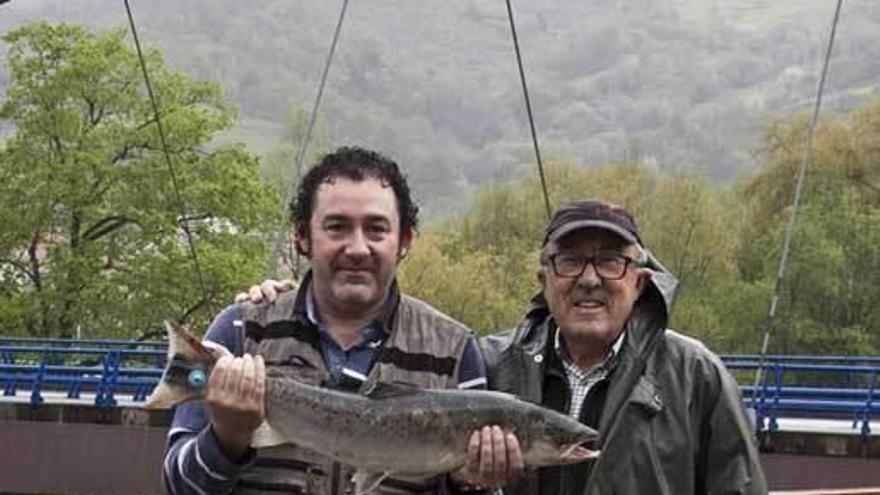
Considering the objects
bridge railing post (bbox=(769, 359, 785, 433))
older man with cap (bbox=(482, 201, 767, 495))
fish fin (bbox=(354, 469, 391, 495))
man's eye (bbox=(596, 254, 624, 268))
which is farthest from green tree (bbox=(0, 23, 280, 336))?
fish fin (bbox=(354, 469, 391, 495))

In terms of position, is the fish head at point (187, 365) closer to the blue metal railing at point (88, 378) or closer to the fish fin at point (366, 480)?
the fish fin at point (366, 480)

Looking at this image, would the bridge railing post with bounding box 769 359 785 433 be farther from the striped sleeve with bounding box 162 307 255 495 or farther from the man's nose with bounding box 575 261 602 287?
the striped sleeve with bounding box 162 307 255 495

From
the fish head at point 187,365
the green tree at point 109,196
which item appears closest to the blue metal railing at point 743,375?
the green tree at point 109,196

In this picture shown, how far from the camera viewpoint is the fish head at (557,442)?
12.8 feet

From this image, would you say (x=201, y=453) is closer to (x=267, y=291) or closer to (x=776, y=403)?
(x=267, y=291)

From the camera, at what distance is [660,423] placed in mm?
4152

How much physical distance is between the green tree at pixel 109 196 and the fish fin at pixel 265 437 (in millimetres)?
29455

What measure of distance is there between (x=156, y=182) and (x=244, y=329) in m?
31.7

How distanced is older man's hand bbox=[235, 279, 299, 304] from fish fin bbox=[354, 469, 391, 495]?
507 mm

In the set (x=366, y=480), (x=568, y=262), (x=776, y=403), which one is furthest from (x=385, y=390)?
(x=776, y=403)

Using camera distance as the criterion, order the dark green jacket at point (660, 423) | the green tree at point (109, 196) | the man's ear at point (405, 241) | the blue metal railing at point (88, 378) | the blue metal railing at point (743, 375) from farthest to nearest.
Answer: the green tree at point (109, 196), the blue metal railing at point (88, 378), the blue metal railing at point (743, 375), the dark green jacket at point (660, 423), the man's ear at point (405, 241)

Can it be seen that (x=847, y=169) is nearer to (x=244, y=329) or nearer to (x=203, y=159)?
(x=203, y=159)

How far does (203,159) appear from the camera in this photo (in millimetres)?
35812

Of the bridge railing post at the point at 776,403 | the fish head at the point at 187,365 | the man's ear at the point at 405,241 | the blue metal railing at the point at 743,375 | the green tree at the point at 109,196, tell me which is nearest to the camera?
the fish head at the point at 187,365
